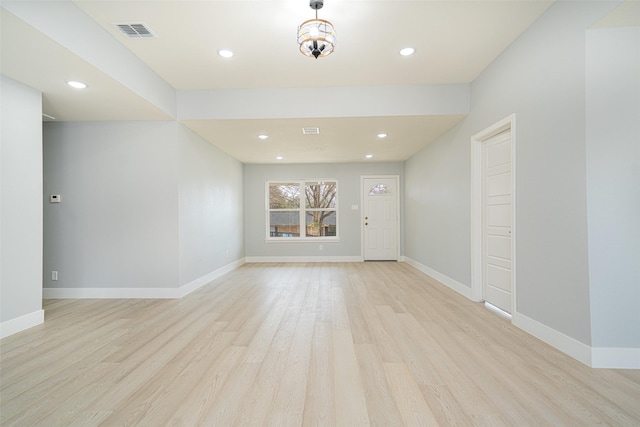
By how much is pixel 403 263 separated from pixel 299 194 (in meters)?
3.14

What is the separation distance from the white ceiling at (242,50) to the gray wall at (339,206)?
3.19 metres

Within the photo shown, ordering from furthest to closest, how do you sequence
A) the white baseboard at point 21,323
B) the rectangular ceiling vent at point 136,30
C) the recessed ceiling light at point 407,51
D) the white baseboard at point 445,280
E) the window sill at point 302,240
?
the window sill at point 302,240 < the white baseboard at point 445,280 < the recessed ceiling light at point 407,51 < the white baseboard at point 21,323 < the rectangular ceiling vent at point 136,30

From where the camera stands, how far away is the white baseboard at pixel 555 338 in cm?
218

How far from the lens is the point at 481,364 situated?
2.19 meters

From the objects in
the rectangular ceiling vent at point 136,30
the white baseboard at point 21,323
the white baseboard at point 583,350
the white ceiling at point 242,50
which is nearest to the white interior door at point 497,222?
the white baseboard at point 583,350

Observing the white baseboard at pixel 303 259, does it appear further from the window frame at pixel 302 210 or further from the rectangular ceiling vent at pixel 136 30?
the rectangular ceiling vent at pixel 136 30

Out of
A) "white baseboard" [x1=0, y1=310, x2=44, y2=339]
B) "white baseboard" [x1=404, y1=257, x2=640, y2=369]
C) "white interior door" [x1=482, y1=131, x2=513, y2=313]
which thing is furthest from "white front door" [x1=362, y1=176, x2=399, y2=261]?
"white baseboard" [x1=0, y1=310, x2=44, y2=339]

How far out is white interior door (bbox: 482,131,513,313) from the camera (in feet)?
10.7

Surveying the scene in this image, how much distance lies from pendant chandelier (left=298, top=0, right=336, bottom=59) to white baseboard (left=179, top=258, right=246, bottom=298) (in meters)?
3.54

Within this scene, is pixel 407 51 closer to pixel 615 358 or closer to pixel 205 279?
pixel 615 358

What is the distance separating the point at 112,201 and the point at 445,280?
5.10m

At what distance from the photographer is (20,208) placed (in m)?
2.96

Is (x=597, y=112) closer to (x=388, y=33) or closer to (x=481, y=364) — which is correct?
(x=388, y=33)

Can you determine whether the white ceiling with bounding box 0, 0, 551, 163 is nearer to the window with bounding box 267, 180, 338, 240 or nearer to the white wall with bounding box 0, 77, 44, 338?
the white wall with bounding box 0, 77, 44, 338
